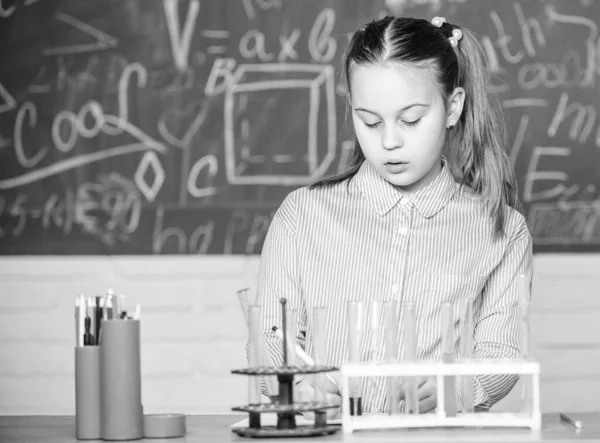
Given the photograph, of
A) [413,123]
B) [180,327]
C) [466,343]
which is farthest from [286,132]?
[466,343]

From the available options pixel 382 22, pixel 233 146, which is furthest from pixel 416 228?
pixel 233 146

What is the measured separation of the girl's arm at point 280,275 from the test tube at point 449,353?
529 mm

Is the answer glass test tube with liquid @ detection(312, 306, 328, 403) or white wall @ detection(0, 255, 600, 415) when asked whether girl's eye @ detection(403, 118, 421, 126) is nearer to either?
glass test tube with liquid @ detection(312, 306, 328, 403)

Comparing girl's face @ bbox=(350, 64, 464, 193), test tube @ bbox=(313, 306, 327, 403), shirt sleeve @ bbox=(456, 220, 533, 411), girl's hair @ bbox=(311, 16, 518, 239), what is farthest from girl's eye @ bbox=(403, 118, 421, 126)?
test tube @ bbox=(313, 306, 327, 403)

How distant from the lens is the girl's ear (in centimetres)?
193

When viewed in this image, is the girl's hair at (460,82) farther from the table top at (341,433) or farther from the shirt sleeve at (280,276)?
the table top at (341,433)

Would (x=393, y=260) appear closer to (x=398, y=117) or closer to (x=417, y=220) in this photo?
(x=417, y=220)

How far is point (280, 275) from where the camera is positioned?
199 cm

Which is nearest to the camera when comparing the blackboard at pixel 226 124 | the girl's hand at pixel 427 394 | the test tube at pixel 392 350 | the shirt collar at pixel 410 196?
the test tube at pixel 392 350

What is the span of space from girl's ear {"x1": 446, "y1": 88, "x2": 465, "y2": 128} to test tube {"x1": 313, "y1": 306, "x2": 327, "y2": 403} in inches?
24.5

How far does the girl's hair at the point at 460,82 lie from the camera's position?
73.2 inches

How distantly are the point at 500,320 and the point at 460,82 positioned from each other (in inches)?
17.8

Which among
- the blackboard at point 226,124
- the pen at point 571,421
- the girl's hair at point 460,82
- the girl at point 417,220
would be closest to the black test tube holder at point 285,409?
the pen at point 571,421

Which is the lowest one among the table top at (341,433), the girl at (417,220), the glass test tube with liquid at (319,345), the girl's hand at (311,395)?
the table top at (341,433)
